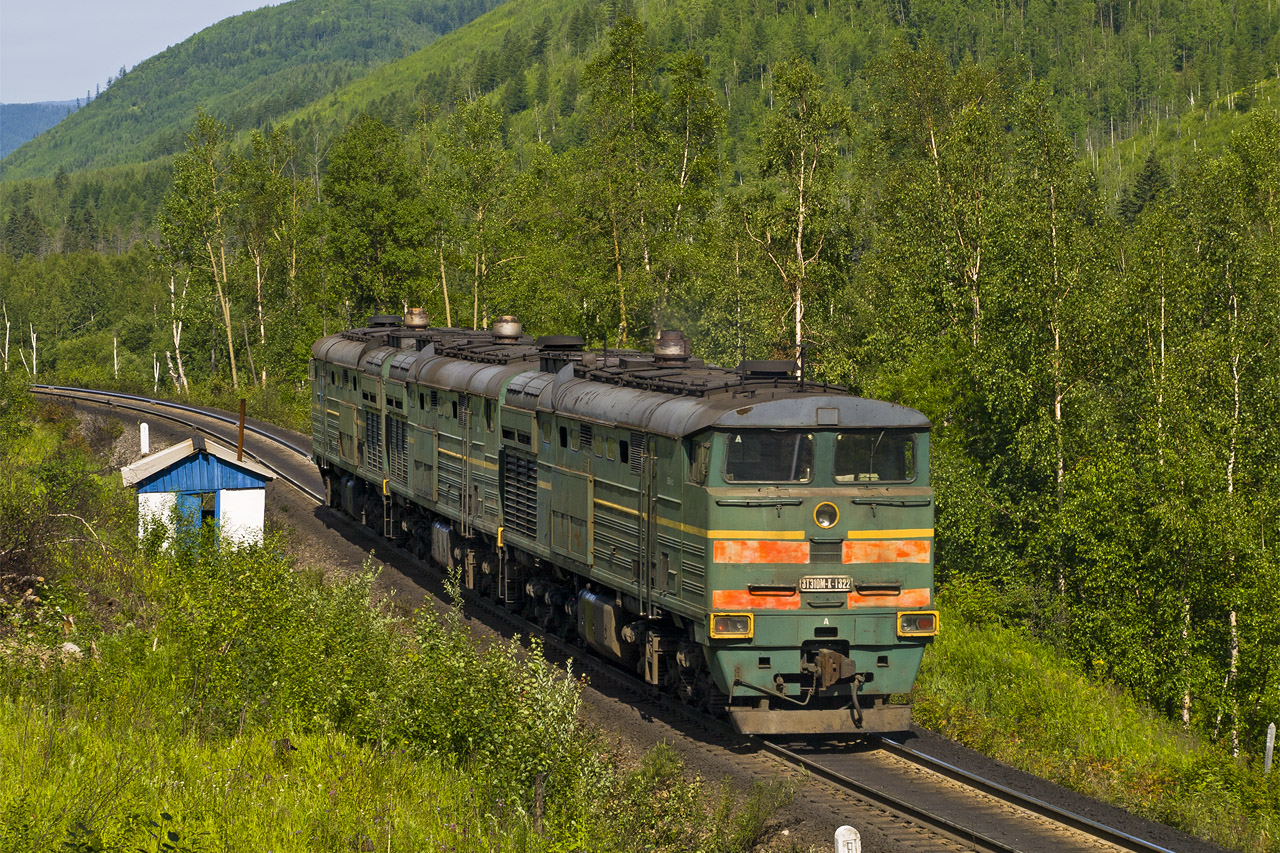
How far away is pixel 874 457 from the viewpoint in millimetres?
16531

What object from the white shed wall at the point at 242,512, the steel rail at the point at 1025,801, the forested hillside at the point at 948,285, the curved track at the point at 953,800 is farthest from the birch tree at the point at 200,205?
the steel rail at the point at 1025,801

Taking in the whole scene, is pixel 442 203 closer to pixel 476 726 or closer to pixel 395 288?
pixel 395 288

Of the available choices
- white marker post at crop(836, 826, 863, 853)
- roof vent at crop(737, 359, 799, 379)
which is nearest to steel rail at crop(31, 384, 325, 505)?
roof vent at crop(737, 359, 799, 379)

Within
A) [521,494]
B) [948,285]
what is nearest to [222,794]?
[521,494]

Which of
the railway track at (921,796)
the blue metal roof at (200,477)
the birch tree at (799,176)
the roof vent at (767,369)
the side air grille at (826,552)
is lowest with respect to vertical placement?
the railway track at (921,796)

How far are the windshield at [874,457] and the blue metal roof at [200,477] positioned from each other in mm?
16916

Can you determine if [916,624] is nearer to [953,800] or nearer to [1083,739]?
[953,800]

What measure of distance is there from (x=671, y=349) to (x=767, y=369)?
4.06 m

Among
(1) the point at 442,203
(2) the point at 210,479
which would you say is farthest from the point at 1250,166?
(2) the point at 210,479

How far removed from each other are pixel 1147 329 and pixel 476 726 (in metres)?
26.2

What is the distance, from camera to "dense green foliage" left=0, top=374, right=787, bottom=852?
11.4 metres

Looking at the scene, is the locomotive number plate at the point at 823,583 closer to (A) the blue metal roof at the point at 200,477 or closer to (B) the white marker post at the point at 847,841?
(B) the white marker post at the point at 847,841

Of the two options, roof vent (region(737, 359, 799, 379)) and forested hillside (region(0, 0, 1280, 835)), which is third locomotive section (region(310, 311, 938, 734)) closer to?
roof vent (region(737, 359, 799, 379))

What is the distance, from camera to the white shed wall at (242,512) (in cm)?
2819
